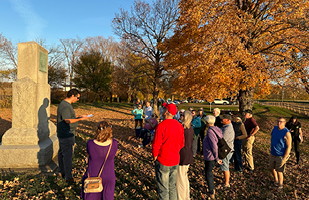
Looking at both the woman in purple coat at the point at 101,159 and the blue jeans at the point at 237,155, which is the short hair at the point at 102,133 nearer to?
the woman in purple coat at the point at 101,159

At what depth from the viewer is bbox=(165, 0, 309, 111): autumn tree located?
27.7 feet

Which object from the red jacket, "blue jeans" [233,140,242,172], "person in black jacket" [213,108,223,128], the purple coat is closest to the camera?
the red jacket

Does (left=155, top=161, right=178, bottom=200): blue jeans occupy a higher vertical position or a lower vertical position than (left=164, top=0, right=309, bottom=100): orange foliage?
lower

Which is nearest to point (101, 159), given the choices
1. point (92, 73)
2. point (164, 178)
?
point (164, 178)

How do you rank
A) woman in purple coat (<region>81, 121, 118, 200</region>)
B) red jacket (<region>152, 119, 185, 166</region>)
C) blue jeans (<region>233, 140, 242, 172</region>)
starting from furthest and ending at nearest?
blue jeans (<region>233, 140, 242, 172</region>) → red jacket (<region>152, 119, 185, 166</region>) → woman in purple coat (<region>81, 121, 118, 200</region>)

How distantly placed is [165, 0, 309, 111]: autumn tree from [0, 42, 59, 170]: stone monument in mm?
6639

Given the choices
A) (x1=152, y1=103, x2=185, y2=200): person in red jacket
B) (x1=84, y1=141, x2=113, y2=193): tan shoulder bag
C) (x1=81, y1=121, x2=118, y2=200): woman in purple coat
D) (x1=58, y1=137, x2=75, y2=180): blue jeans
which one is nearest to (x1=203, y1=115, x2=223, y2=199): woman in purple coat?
(x1=152, y1=103, x2=185, y2=200): person in red jacket

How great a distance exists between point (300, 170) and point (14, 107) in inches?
368

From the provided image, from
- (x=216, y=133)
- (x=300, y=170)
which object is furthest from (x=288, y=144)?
(x=300, y=170)

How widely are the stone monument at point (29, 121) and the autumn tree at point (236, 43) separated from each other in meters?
6.64

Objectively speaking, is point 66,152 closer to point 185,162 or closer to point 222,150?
point 185,162

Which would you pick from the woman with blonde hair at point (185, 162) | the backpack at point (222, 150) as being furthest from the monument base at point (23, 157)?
the backpack at point (222, 150)

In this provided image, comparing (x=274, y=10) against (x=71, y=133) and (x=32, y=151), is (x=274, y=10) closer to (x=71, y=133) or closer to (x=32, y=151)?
(x=71, y=133)

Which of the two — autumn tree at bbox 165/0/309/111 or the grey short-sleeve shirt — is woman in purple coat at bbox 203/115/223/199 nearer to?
the grey short-sleeve shirt
